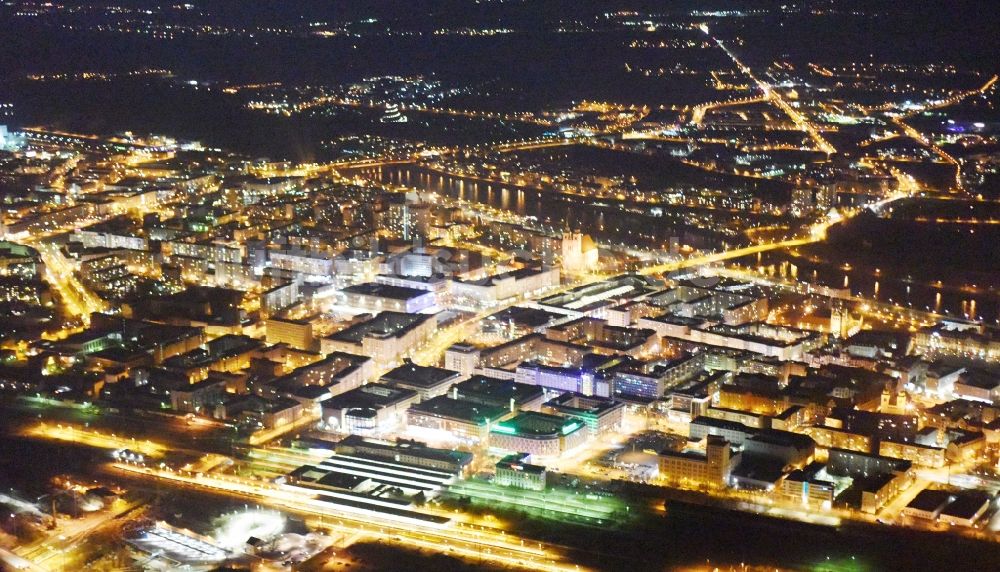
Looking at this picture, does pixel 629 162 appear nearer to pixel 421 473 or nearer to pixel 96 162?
pixel 96 162

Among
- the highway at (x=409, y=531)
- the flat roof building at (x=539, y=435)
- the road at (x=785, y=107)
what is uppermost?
the road at (x=785, y=107)

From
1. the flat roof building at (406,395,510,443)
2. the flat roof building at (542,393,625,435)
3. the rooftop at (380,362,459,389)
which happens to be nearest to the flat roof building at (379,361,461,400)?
the rooftop at (380,362,459,389)

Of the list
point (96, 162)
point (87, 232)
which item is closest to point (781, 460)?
point (87, 232)

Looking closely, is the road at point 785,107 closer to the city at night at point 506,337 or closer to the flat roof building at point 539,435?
the city at night at point 506,337

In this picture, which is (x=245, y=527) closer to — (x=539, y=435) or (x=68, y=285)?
(x=539, y=435)

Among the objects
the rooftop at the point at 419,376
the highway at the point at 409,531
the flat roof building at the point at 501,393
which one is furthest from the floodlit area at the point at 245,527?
the rooftop at the point at 419,376

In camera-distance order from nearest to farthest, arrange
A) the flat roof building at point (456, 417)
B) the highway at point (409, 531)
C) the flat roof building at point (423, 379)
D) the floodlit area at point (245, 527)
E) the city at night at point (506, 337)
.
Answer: the highway at point (409, 531), the floodlit area at point (245, 527), the city at night at point (506, 337), the flat roof building at point (456, 417), the flat roof building at point (423, 379)

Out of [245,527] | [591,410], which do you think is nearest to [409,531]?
[245,527]

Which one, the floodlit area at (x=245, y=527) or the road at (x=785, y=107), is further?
the road at (x=785, y=107)

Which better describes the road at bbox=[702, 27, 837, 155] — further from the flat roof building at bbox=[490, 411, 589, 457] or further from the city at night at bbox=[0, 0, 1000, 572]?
the flat roof building at bbox=[490, 411, 589, 457]
